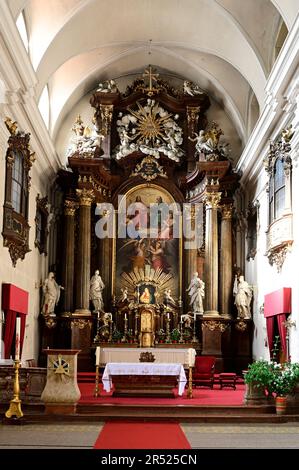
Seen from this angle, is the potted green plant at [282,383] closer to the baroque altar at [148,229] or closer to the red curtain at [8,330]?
the red curtain at [8,330]

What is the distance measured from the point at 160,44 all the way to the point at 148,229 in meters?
5.80

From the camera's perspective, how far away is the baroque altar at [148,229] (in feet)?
69.0

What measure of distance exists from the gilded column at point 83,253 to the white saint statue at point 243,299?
4583 mm

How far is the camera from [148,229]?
22.4 meters

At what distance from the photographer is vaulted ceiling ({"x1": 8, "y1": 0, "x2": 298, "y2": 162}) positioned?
58.1 feet

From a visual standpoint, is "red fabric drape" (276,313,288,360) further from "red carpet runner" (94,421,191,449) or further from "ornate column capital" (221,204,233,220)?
"ornate column capital" (221,204,233,220)

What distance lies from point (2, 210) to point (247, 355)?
9302 millimetres

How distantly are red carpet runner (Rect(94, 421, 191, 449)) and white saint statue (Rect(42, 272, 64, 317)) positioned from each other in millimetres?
8633

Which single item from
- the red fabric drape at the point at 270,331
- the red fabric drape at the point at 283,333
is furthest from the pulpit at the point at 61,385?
the red fabric drape at the point at 270,331

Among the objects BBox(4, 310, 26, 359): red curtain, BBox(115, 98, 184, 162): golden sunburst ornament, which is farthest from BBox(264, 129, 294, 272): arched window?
BBox(4, 310, 26, 359): red curtain

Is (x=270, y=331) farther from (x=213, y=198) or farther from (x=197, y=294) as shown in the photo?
(x=213, y=198)

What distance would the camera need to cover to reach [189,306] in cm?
2170

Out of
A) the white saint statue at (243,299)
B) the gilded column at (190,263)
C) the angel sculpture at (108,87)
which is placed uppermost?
the angel sculpture at (108,87)
